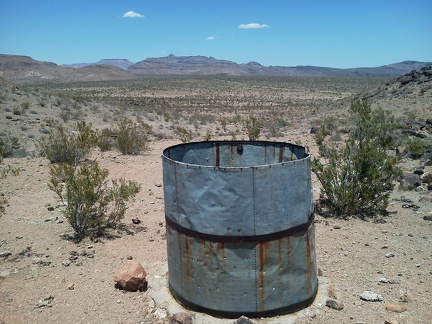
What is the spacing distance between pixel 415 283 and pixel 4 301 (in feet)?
16.2

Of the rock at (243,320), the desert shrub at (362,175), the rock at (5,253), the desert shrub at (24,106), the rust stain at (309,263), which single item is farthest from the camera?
the desert shrub at (24,106)

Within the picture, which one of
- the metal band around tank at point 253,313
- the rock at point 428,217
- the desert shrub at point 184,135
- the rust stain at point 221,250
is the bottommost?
the rock at point 428,217

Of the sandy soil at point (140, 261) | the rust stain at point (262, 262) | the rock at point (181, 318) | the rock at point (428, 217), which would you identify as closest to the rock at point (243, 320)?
the rust stain at point (262, 262)

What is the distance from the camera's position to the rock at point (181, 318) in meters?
4.07

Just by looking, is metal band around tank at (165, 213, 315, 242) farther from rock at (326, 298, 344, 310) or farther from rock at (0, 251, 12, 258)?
rock at (0, 251, 12, 258)

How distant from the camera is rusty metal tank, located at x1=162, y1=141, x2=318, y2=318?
3816 millimetres

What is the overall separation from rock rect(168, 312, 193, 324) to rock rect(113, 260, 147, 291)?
859 mm

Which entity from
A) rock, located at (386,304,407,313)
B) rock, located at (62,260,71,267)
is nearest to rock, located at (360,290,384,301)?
rock, located at (386,304,407,313)

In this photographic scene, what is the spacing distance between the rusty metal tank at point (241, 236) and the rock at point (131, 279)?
0.68m

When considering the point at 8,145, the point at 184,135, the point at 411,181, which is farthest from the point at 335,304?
the point at 184,135

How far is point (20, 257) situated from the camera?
5746 mm

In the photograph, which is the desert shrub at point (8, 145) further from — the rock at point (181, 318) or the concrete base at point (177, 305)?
the rock at point (181, 318)

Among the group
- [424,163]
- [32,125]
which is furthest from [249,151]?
[32,125]

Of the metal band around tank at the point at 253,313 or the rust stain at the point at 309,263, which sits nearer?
the metal band around tank at the point at 253,313
